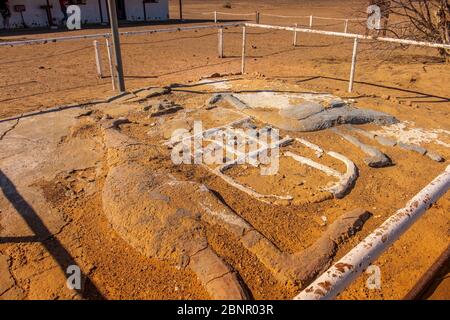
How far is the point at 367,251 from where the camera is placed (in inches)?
54.5

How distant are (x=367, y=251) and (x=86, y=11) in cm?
2500

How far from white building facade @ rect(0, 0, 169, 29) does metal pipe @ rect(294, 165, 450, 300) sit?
24.0 metres

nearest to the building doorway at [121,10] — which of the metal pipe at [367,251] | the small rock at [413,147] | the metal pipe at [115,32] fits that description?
the metal pipe at [115,32]

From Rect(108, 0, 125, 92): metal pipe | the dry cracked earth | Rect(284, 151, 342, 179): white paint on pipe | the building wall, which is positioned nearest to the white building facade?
the building wall

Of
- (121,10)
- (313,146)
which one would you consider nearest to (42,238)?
(313,146)

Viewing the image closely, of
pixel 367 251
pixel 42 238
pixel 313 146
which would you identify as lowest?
pixel 42 238

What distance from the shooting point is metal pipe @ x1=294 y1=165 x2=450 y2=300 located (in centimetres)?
124

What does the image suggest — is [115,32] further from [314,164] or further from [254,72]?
[314,164]

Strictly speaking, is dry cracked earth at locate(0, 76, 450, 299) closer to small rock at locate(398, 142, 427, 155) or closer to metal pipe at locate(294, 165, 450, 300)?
small rock at locate(398, 142, 427, 155)

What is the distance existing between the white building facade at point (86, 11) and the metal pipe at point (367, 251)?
78.6 feet

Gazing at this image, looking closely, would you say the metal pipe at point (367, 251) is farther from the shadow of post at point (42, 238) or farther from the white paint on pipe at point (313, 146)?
the white paint on pipe at point (313, 146)

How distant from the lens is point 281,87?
24.1 ft

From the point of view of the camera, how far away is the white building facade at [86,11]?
20609 millimetres

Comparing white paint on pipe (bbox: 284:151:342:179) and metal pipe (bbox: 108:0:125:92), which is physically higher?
metal pipe (bbox: 108:0:125:92)
